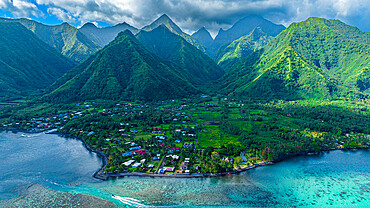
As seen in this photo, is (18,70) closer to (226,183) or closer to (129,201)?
(129,201)

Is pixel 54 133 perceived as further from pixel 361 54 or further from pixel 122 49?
pixel 361 54

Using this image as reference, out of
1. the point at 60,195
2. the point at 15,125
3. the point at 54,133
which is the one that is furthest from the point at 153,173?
the point at 15,125

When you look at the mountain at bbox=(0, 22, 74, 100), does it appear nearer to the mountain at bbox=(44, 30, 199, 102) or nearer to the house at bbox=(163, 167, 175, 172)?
the mountain at bbox=(44, 30, 199, 102)

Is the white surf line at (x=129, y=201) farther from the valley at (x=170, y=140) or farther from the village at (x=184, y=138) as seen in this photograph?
the village at (x=184, y=138)

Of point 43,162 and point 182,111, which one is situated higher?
point 182,111

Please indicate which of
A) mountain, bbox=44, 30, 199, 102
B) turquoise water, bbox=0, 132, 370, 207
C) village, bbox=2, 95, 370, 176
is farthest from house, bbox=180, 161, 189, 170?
mountain, bbox=44, 30, 199, 102

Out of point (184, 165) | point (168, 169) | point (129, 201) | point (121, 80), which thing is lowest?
point (129, 201)

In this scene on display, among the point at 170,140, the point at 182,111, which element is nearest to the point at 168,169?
the point at 170,140
